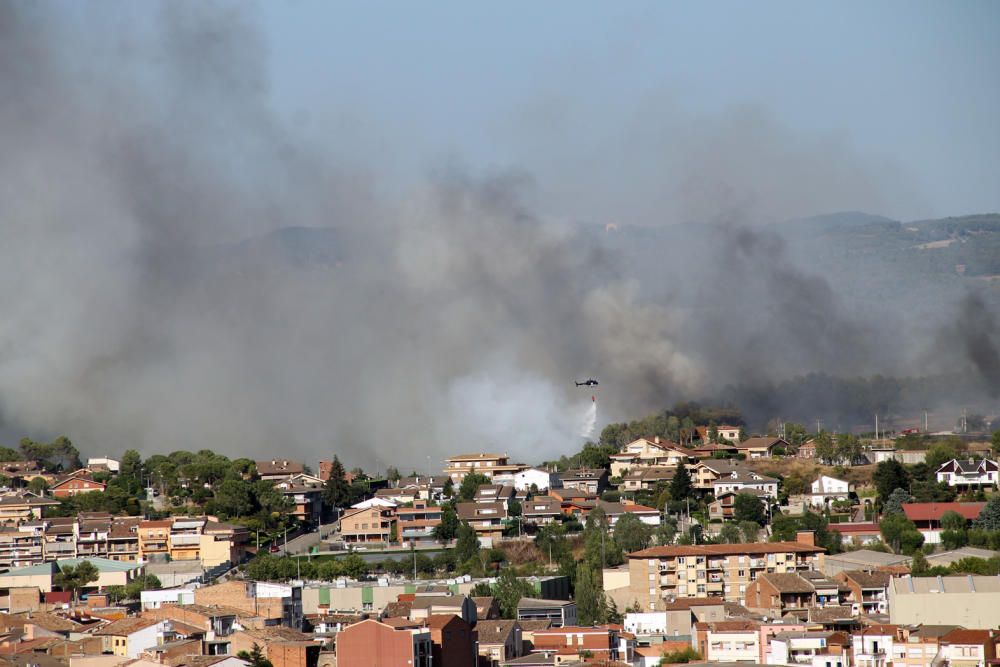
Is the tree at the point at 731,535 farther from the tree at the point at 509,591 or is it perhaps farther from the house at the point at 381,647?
the house at the point at 381,647

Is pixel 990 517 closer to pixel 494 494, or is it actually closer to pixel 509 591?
pixel 509 591

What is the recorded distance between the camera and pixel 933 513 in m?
40.4

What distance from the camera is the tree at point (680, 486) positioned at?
45156mm

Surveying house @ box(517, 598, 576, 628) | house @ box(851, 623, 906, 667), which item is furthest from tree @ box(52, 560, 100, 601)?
house @ box(851, 623, 906, 667)

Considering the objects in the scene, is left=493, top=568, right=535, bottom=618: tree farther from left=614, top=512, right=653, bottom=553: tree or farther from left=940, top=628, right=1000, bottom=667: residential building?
left=940, top=628, right=1000, bottom=667: residential building

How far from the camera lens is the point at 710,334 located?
69.4 m

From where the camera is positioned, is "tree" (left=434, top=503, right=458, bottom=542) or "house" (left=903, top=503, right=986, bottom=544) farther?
"tree" (left=434, top=503, right=458, bottom=542)

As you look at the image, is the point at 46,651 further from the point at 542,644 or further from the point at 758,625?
the point at 758,625

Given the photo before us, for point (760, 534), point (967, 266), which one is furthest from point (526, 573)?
point (967, 266)

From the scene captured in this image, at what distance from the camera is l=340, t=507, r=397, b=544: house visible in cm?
4503

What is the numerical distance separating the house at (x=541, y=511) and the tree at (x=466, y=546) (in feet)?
10.6

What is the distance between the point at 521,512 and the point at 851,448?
945cm

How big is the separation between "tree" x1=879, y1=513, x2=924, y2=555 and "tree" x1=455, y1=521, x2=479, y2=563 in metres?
8.68

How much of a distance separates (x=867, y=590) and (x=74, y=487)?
26192 mm
